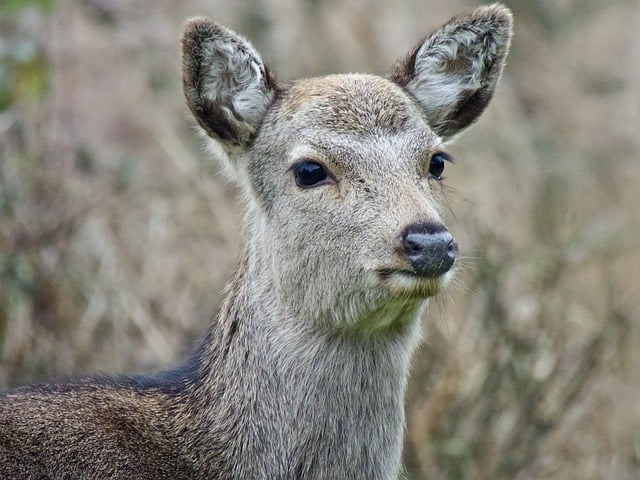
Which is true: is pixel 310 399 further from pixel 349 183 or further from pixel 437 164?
pixel 437 164

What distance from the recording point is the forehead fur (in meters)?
6.09

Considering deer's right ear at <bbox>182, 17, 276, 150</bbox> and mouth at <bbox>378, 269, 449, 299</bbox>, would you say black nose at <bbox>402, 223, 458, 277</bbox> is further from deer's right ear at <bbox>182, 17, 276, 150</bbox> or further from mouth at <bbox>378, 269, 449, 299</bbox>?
deer's right ear at <bbox>182, 17, 276, 150</bbox>

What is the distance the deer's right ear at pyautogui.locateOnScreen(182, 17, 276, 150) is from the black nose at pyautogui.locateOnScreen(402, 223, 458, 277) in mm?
1300

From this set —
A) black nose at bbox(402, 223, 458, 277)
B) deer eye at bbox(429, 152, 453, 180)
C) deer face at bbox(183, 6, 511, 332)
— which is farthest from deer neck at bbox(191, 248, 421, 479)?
deer eye at bbox(429, 152, 453, 180)

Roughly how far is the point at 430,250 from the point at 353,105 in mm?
1041

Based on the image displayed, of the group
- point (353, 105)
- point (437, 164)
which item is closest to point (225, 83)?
point (353, 105)

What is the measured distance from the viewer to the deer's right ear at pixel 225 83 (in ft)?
20.4

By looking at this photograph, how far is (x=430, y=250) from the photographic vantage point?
5.43 m

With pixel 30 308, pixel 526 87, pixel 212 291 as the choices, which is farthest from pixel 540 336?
pixel 526 87

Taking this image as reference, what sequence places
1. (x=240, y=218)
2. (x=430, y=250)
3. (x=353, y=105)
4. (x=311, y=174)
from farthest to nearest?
1. (x=240, y=218)
2. (x=353, y=105)
3. (x=311, y=174)
4. (x=430, y=250)

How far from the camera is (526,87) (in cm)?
1506

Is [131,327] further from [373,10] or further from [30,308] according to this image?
[373,10]

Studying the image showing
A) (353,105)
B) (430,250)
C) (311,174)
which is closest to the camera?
(430,250)

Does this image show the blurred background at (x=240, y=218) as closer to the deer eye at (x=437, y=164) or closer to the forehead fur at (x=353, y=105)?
the deer eye at (x=437, y=164)
